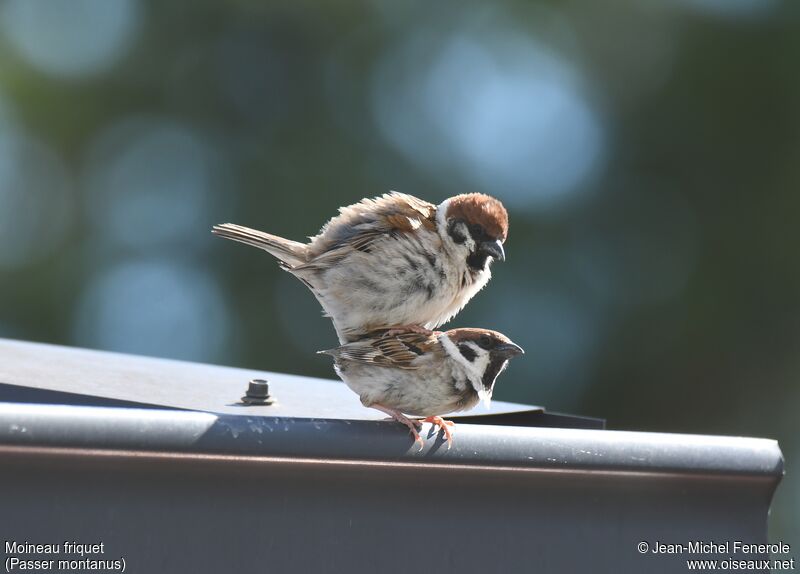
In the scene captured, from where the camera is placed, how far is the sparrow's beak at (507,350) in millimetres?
2826

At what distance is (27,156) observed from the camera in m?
11.3

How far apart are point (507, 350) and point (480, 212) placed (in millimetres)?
352

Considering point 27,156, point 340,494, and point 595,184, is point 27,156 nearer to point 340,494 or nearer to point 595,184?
point 595,184

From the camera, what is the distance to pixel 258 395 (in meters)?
2.85

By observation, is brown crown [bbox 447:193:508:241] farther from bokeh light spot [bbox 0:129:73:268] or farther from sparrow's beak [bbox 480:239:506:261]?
bokeh light spot [bbox 0:129:73:268]

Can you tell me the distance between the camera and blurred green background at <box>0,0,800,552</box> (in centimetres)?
984

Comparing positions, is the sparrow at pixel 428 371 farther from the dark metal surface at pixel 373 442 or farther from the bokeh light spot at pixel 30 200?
the bokeh light spot at pixel 30 200

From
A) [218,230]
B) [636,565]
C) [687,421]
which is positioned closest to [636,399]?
[687,421]

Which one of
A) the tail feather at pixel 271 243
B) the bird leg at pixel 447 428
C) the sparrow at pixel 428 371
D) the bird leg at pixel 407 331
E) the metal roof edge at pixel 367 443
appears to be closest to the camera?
the metal roof edge at pixel 367 443

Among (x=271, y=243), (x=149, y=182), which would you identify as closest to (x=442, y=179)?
(x=149, y=182)

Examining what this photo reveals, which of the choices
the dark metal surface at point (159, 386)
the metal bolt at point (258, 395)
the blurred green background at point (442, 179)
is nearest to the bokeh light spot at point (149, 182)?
the blurred green background at point (442, 179)

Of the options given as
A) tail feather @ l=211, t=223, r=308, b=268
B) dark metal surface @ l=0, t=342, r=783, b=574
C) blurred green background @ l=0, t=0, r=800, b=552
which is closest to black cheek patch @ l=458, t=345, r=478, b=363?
tail feather @ l=211, t=223, r=308, b=268

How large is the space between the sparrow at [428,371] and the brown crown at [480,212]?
0.28 metres

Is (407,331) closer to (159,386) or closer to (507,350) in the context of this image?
(507,350)
